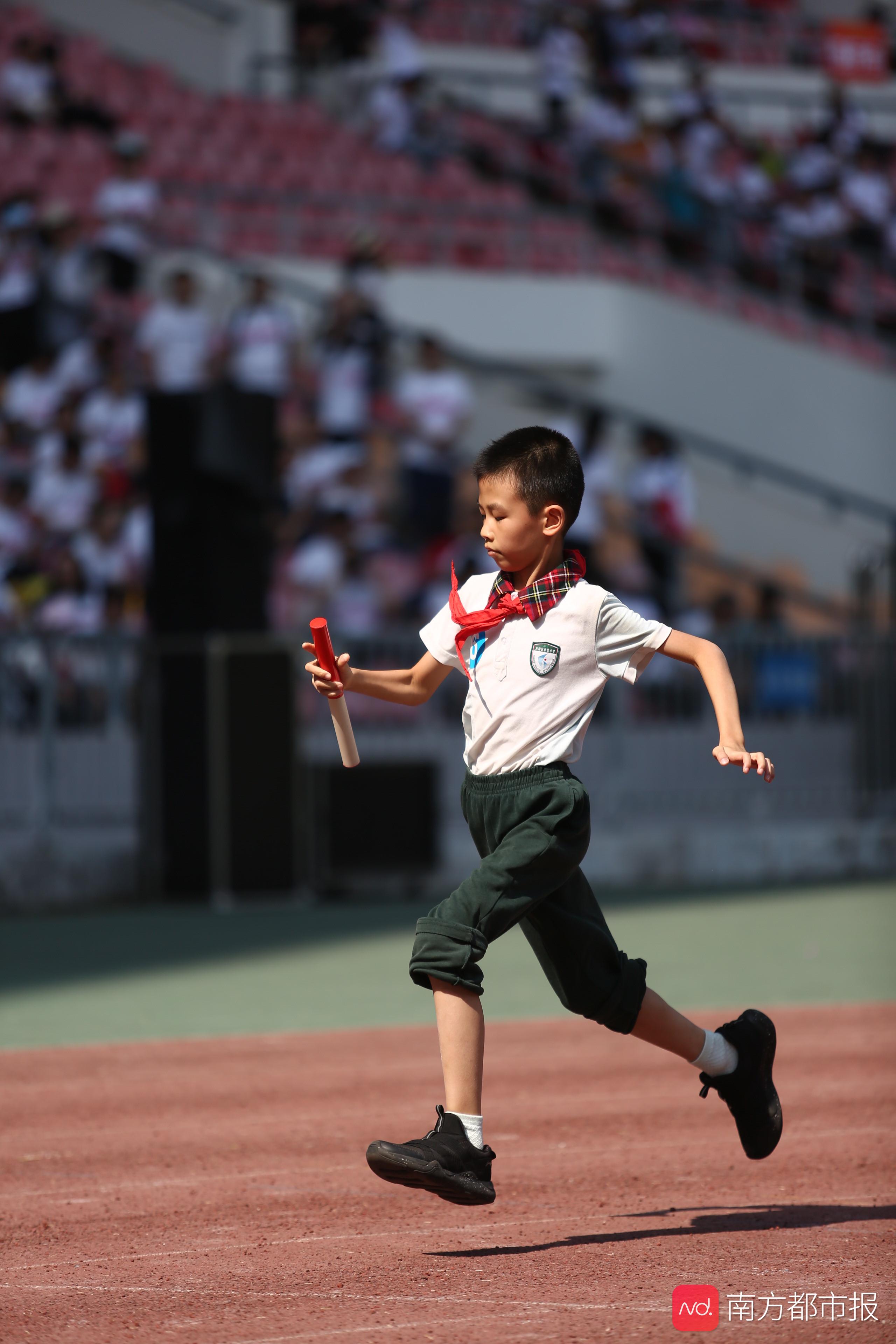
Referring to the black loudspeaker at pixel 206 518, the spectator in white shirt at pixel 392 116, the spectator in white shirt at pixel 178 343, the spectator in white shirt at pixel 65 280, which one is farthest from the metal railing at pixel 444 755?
the spectator in white shirt at pixel 392 116

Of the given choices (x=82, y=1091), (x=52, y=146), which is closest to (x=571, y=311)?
(x=52, y=146)

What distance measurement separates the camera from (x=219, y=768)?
13.1 m

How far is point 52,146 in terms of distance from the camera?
21578 mm

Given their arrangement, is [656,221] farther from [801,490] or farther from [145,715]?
[145,715]

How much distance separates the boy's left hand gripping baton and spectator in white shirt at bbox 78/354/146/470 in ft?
38.8

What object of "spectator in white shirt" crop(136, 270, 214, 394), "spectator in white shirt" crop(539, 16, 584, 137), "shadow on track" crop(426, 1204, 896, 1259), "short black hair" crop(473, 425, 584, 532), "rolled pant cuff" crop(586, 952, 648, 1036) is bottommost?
"shadow on track" crop(426, 1204, 896, 1259)

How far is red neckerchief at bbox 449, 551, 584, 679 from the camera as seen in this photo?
15.8ft

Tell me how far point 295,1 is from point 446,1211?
24786 mm

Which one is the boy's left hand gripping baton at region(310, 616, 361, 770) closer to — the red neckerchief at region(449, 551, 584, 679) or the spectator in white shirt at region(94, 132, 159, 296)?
the red neckerchief at region(449, 551, 584, 679)

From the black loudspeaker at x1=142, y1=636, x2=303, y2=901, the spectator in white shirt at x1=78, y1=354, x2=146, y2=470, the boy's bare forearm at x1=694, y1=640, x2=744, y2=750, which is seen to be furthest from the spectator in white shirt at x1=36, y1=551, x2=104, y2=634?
the boy's bare forearm at x1=694, y1=640, x2=744, y2=750

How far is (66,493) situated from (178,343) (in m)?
2.00

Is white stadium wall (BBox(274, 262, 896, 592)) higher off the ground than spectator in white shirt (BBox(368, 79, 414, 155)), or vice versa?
spectator in white shirt (BBox(368, 79, 414, 155))

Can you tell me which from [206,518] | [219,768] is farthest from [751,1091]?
[206,518]

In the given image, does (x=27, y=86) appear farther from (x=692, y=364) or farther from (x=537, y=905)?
(x=537, y=905)
